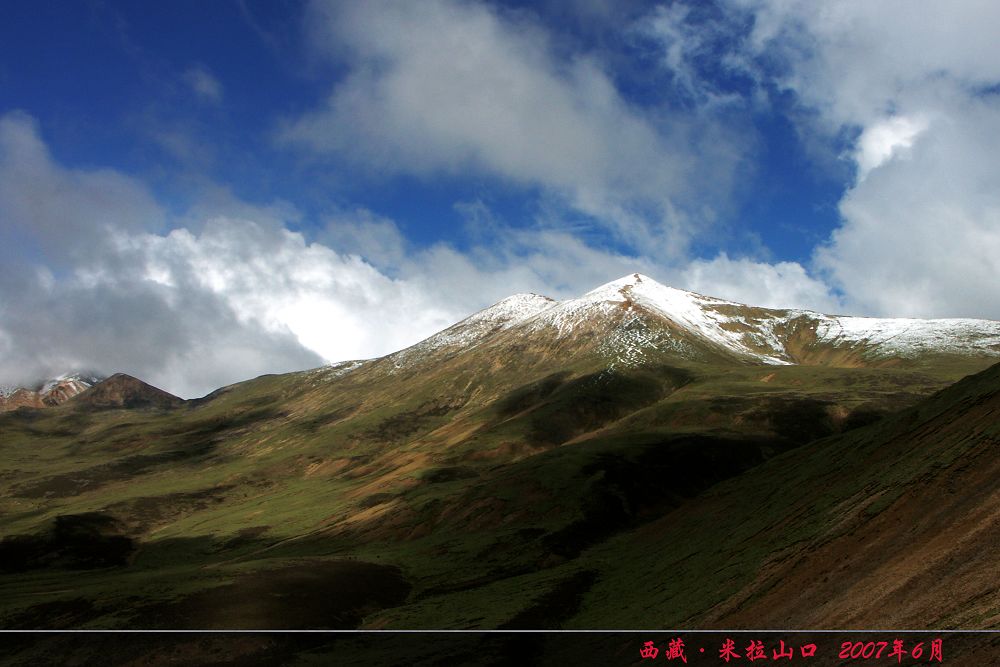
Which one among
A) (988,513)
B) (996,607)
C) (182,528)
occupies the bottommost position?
(996,607)

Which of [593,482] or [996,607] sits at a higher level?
[593,482]

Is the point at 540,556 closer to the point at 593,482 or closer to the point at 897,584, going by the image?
the point at 593,482

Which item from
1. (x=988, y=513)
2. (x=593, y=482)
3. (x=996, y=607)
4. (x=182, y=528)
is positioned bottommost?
(x=996, y=607)

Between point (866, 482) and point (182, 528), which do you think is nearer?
point (866, 482)

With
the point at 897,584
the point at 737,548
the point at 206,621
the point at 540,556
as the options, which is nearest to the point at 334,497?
the point at 540,556

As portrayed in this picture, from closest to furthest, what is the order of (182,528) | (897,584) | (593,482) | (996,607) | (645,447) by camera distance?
1. (996,607)
2. (897,584)
3. (593,482)
4. (645,447)
5. (182,528)

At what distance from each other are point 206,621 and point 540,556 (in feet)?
151

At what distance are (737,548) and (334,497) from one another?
134 m

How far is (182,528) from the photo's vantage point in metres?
169

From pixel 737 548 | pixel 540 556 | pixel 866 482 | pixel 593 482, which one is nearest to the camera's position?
pixel 866 482

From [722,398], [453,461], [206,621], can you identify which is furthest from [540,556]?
[722,398]

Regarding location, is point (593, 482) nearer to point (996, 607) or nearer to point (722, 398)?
point (722, 398)

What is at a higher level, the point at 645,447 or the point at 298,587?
the point at 645,447

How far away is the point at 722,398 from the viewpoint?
611 feet
